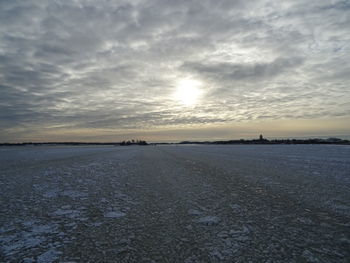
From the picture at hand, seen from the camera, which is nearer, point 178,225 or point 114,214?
point 178,225

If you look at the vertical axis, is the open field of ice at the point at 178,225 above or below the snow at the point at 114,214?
above

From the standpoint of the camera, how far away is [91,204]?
412 centimetres

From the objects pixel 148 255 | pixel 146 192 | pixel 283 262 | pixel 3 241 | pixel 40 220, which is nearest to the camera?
pixel 283 262

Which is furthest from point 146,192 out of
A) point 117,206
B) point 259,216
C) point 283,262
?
point 283,262

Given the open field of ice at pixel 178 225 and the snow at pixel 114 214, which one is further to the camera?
the snow at pixel 114 214

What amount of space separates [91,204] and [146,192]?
1.36 meters

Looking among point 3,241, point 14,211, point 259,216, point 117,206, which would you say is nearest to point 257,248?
point 259,216

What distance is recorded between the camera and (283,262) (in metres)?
2.02

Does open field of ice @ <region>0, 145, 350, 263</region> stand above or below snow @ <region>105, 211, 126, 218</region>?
above

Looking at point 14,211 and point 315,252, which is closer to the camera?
point 315,252

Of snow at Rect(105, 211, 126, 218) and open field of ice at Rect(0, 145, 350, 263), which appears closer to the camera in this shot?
open field of ice at Rect(0, 145, 350, 263)

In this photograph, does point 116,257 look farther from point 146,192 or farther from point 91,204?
point 146,192

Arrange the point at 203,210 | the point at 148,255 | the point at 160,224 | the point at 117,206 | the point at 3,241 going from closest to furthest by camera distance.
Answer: the point at 148,255 < the point at 3,241 < the point at 160,224 < the point at 203,210 < the point at 117,206

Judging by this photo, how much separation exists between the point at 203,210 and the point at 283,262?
5.68 feet
